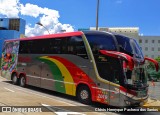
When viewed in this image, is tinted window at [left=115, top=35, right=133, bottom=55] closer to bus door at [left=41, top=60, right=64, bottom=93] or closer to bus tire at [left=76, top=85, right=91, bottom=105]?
bus tire at [left=76, top=85, right=91, bottom=105]

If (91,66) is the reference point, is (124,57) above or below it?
above

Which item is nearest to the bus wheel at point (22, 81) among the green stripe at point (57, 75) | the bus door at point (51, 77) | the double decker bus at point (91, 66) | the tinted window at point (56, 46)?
the double decker bus at point (91, 66)

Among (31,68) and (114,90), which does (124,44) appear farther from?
(31,68)

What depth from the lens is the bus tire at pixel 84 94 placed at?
562 inches

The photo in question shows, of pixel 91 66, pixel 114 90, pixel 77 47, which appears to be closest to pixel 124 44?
pixel 91 66

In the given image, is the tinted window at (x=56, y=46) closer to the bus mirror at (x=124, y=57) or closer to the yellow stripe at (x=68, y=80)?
the yellow stripe at (x=68, y=80)

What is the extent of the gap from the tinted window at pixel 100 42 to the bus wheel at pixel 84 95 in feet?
6.60

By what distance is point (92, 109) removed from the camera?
13031 millimetres

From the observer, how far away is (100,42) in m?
13.7

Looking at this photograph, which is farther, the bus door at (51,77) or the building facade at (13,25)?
the building facade at (13,25)

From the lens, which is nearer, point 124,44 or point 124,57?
point 124,57

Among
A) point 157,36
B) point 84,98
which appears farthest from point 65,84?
point 157,36

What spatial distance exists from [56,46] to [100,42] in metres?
3.71

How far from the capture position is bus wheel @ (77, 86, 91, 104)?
1428 cm
